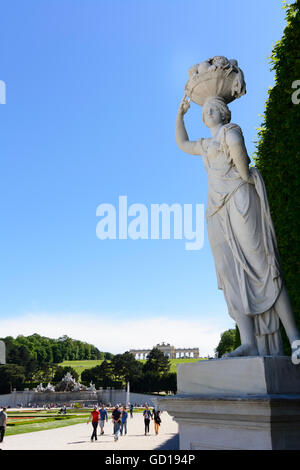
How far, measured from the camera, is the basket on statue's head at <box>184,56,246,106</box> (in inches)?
176

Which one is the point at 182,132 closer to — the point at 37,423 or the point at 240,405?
the point at 240,405

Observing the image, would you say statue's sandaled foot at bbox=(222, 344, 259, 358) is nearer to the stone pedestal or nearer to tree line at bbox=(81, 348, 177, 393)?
the stone pedestal

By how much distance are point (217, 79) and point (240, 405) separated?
137 inches

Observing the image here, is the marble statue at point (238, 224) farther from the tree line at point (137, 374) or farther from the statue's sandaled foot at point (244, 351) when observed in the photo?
the tree line at point (137, 374)

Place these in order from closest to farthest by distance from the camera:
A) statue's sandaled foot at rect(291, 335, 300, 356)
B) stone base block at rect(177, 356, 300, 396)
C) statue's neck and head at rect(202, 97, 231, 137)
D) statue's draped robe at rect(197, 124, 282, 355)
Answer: stone base block at rect(177, 356, 300, 396)
statue's sandaled foot at rect(291, 335, 300, 356)
statue's draped robe at rect(197, 124, 282, 355)
statue's neck and head at rect(202, 97, 231, 137)

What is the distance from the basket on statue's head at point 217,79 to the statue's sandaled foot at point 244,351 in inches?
112

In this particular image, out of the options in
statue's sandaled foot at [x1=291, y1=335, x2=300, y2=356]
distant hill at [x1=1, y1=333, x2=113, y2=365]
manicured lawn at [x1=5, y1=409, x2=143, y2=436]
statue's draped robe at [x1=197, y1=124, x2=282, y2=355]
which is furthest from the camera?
distant hill at [x1=1, y1=333, x2=113, y2=365]

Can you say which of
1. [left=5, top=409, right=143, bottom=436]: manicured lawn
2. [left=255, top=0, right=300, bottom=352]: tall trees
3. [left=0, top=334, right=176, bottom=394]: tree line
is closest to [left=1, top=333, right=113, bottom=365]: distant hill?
[left=0, top=334, right=176, bottom=394]: tree line

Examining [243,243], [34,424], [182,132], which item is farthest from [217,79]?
[34,424]

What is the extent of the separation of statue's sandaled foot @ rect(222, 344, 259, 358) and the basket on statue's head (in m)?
2.84

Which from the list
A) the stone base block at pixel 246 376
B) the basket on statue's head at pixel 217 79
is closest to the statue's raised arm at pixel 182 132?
the basket on statue's head at pixel 217 79

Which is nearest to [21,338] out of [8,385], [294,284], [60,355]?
[60,355]
